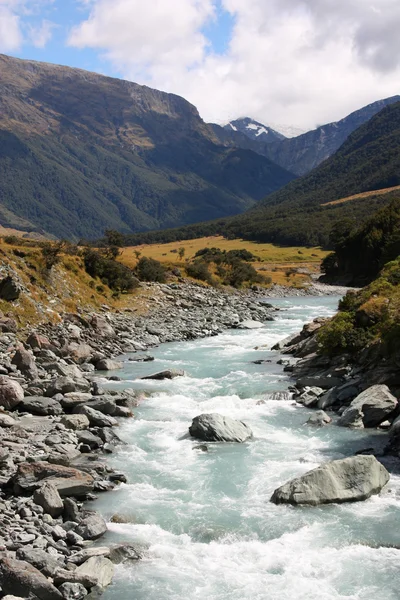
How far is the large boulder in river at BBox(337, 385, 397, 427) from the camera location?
27.1 meters

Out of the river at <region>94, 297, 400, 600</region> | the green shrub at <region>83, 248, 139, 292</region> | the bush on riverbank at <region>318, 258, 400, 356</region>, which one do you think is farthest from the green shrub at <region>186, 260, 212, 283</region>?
the river at <region>94, 297, 400, 600</region>

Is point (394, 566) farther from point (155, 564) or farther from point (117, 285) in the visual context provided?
point (117, 285)

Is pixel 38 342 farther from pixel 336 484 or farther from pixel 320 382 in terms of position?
pixel 336 484

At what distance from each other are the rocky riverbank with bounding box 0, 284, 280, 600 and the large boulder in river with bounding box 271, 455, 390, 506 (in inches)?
231

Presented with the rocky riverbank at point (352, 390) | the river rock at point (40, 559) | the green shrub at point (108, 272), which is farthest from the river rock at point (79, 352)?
the river rock at point (40, 559)

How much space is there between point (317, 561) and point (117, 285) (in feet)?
169

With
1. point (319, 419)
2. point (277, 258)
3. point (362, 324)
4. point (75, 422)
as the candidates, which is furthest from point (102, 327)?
point (277, 258)

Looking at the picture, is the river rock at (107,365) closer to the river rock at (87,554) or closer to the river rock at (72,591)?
the river rock at (87,554)

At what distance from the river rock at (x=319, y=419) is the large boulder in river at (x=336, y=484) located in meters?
7.17

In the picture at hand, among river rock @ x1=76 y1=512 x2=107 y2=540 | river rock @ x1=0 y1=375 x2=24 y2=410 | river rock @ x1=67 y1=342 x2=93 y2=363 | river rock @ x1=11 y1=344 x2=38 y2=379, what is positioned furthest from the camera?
river rock @ x1=67 y1=342 x2=93 y2=363

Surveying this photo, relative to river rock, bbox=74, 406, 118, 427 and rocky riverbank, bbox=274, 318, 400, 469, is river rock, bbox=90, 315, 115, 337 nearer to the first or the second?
rocky riverbank, bbox=274, 318, 400, 469

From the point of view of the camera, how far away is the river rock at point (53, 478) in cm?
1905

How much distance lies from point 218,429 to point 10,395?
10.1 m

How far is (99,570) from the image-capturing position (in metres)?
15.0
